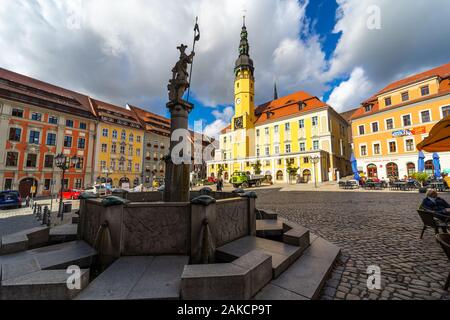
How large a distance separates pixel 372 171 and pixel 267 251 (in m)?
34.9

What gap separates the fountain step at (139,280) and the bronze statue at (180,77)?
445 cm

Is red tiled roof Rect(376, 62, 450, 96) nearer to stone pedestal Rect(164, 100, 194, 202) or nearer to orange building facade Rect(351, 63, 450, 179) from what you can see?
orange building facade Rect(351, 63, 450, 179)

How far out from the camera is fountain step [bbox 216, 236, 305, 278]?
10.6 feet

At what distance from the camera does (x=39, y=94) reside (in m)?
29.8

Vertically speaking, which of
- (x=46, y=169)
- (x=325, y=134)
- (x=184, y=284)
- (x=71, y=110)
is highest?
(x=71, y=110)

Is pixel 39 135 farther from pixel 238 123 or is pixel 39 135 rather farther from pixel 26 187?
pixel 238 123

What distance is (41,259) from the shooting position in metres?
3.31

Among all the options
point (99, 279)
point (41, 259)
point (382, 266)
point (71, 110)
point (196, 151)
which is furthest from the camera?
point (196, 151)

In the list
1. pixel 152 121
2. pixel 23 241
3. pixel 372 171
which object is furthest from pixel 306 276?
pixel 152 121

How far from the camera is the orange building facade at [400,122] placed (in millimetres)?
25047

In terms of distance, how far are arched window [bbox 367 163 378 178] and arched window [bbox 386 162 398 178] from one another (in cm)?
149
